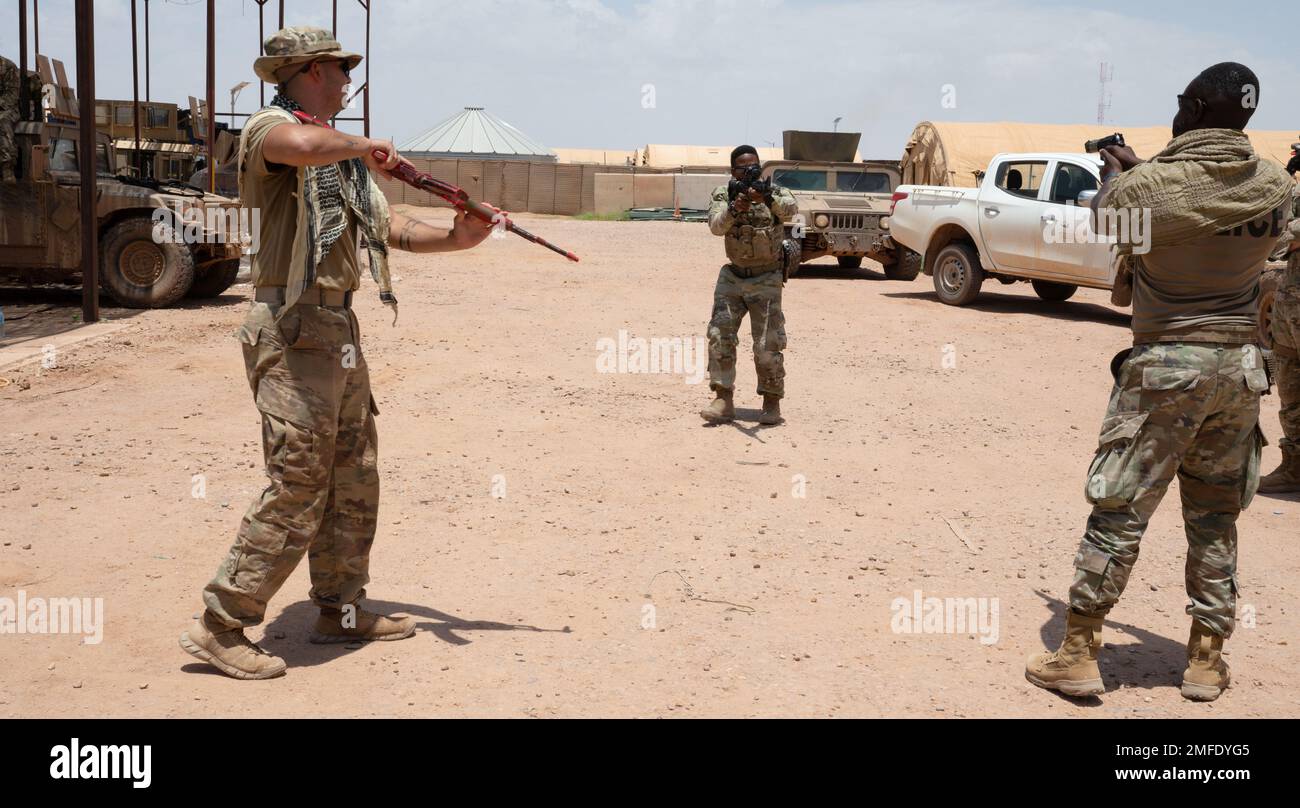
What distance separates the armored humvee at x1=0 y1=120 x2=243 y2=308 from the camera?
12.2 meters

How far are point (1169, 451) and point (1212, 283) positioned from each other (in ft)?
1.83

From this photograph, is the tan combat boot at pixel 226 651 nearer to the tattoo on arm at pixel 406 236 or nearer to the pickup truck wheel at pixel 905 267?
the tattoo on arm at pixel 406 236

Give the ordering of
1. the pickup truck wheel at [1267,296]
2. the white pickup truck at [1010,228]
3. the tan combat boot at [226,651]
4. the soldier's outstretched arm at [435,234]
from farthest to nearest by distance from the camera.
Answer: the white pickup truck at [1010,228], the pickup truck wheel at [1267,296], the soldier's outstretched arm at [435,234], the tan combat boot at [226,651]

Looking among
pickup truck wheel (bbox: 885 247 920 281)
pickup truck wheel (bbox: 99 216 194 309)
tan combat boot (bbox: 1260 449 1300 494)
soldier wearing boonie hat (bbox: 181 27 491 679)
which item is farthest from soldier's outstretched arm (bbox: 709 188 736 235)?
pickup truck wheel (bbox: 885 247 920 281)

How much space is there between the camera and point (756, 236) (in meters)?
7.64

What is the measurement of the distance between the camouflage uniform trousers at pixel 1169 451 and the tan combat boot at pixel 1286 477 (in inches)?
132

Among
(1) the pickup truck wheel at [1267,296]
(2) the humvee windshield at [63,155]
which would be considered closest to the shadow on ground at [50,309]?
(2) the humvee windshield at [63,155]

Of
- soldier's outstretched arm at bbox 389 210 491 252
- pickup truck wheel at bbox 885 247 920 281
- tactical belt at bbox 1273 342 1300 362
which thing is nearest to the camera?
soldier's outstretched arm at bbox 389 210 491 252

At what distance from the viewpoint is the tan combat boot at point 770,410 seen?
7926 mm

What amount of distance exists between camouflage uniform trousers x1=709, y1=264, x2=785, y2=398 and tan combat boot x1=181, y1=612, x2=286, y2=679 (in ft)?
14.8

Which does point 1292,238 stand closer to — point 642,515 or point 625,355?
point 642,515

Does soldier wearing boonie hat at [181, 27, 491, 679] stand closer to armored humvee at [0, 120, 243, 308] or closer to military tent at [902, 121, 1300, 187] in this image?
armored humvee at [0, 120, 243, 308]

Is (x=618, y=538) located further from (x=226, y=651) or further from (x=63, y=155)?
(x=63, y=155)

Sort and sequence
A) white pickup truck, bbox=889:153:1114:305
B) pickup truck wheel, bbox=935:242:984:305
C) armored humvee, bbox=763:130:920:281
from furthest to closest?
1. armored humvee, bbox=763:130:920:281
2. pickup truck wheel, bbox=935:242:984:305
3. white pickup truck, bbox=889:153:1114:305
